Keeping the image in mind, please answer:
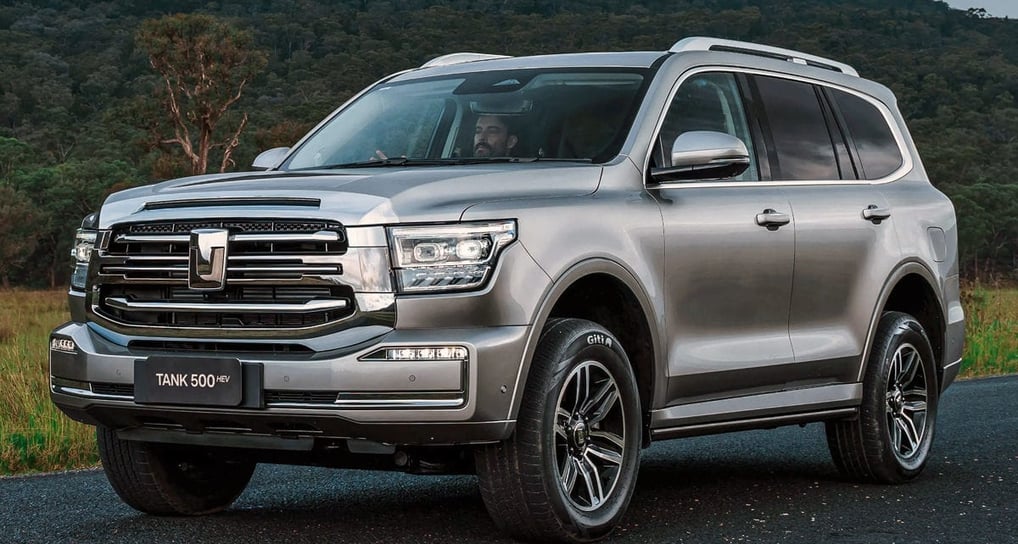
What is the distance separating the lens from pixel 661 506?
6.66 meters

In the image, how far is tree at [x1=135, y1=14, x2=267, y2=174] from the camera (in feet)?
173

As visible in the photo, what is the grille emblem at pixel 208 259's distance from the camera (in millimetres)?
5273

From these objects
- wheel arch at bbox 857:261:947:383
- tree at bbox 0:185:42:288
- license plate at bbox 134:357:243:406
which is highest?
license plate at bbox 134:357:243:406

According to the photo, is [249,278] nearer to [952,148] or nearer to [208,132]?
[208,132]

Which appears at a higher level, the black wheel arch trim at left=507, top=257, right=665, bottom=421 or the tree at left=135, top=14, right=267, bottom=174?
the black wheel arch trim at left=507, top=257, right=665, bottom=421

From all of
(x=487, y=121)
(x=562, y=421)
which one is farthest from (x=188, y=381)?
(x=487, y=121)

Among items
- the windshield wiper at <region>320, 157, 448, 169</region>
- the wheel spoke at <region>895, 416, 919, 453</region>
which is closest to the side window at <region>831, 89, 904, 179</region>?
the wheel spoke at <region>895, 416, 919, 453</region>

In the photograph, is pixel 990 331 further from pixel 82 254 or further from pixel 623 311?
pixel 82 254

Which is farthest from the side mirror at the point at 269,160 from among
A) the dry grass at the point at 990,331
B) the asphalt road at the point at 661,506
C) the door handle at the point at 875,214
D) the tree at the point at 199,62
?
the tree at the point at 199,62

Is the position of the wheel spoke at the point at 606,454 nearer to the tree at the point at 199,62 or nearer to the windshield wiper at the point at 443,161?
the windshield wiper at the point at 443,161

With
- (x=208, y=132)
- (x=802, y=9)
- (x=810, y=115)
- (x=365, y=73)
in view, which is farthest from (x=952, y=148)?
(x=810, y=115)

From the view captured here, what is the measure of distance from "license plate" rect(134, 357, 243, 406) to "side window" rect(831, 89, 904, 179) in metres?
3.83

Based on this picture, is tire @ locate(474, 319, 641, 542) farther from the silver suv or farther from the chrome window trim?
the chrome window trim

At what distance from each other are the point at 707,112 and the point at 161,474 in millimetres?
2734
